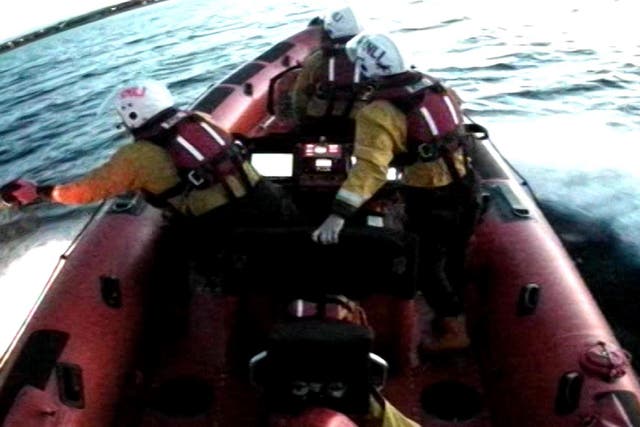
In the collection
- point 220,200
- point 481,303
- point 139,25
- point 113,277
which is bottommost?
point 139,25

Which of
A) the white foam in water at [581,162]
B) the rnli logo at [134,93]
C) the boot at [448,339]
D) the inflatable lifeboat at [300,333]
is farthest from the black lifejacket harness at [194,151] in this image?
the white foam in water at [581,162]

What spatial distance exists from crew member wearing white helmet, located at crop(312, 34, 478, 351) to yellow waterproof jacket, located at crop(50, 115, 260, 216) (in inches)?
23.1

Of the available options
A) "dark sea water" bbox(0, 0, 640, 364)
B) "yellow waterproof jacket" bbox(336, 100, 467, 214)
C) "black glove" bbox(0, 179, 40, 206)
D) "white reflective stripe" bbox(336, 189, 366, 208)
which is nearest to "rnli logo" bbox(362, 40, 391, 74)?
"yellow waterproof jacket" bbox(336, 100, 467, 214)

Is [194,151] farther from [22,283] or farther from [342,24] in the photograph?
[22,283]

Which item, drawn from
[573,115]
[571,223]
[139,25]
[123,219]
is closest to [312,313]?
[123,219]

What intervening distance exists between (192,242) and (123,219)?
547mm

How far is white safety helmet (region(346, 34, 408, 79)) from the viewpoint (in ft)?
9.39

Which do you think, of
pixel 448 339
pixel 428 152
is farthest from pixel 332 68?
pixel 448 339

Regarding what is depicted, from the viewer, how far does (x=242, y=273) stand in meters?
2.79

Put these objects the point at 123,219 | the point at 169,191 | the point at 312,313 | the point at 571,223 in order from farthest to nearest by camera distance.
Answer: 1. the point at 571,223
2. the point at 123,219
3. the point at 169,191
4. the point at 312,313

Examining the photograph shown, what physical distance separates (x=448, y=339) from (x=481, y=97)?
5947 mm

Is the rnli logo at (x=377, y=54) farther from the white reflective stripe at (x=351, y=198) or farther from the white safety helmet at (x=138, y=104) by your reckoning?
the white safety helmet at (x=138, y=104)

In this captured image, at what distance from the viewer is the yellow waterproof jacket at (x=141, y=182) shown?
2893mm

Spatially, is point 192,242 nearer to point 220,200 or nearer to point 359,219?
point 220,200
